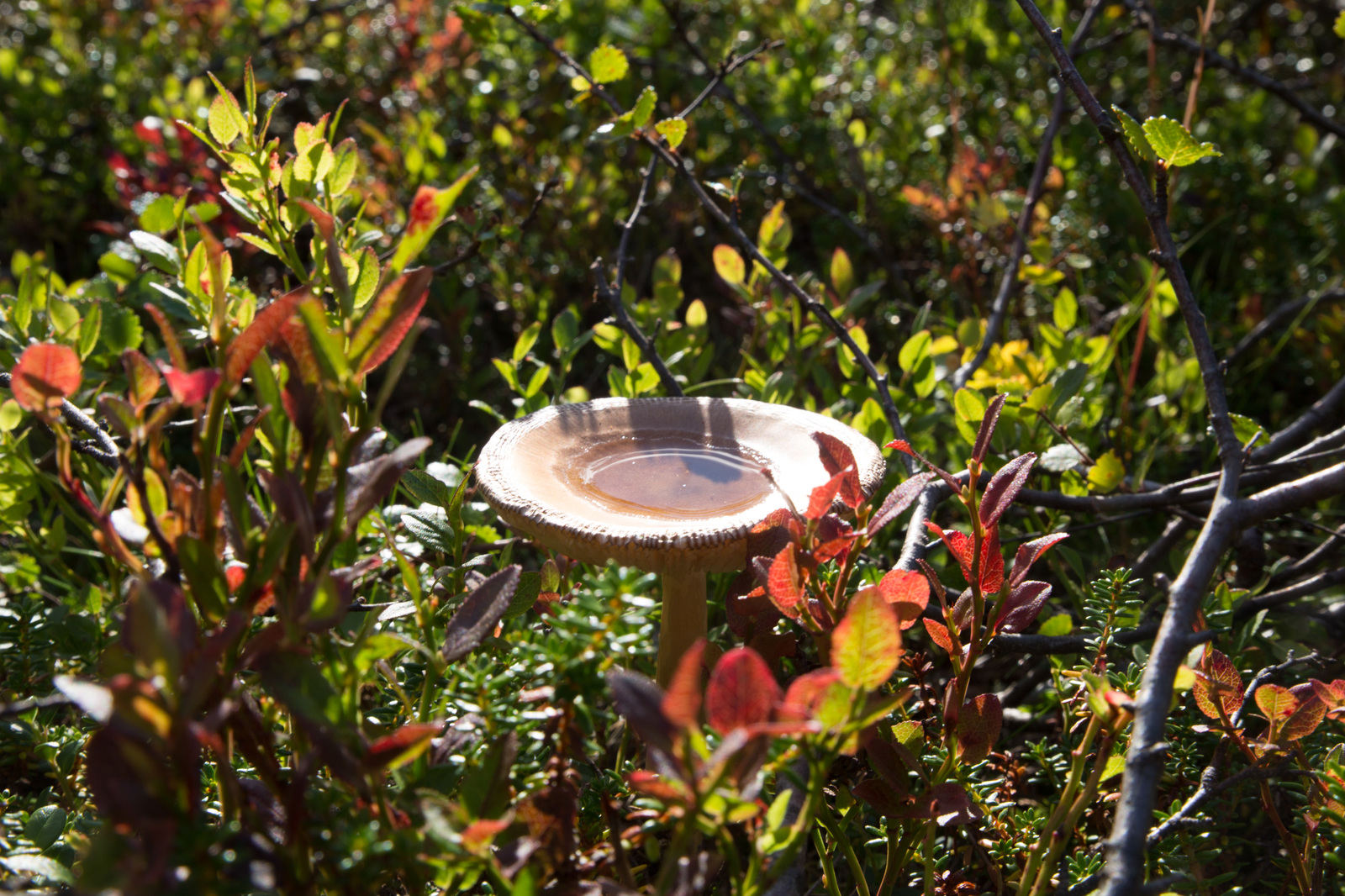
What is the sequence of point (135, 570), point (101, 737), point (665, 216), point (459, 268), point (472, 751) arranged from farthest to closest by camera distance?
point (665, 216)
point (459, 268)
point (472, 751)
point (135, 570)
point (101, 737)

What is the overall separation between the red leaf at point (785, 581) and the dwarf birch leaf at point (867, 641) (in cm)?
27

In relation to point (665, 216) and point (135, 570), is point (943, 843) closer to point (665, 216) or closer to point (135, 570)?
point (135, 570)

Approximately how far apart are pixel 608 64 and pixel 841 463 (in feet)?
4.00

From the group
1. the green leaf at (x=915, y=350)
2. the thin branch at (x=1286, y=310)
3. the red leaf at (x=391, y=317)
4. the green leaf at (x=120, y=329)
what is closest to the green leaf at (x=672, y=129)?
the green leaf at (x=915, y=350)

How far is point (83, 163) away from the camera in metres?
4.19

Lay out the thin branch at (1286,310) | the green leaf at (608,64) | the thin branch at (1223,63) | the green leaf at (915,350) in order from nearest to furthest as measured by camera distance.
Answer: the green leaf at (608,64), the green leaf at (915,350), the thin branch at (1223,63), the thin branch at (1286,310)

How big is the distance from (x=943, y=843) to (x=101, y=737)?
4.10ft

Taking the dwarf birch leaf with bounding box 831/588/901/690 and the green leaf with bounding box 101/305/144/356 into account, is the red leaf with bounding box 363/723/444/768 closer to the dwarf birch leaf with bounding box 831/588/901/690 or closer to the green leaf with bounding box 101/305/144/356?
the dwarf birch leaf with bounding box 831/588/901/690

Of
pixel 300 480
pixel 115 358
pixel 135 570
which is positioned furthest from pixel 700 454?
pixel 115 358

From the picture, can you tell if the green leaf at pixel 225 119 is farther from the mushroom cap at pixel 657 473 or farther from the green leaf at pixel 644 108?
the green leaf at pixel 644 108

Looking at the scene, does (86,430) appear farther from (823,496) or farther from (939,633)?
(939,633)

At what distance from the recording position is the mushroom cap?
1.44 metres

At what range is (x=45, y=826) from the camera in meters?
1.22

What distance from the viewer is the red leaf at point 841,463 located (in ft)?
4.14
